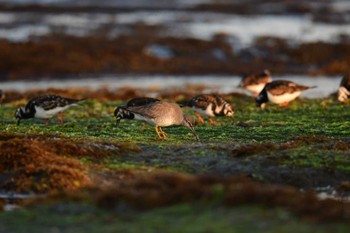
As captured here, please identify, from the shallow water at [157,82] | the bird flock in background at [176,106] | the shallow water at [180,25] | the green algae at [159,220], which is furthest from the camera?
the shallow water at [180,25]

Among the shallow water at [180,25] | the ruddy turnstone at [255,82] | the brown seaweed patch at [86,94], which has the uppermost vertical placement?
the shallow water at [180,25]

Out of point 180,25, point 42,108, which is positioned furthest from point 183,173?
point 180,25

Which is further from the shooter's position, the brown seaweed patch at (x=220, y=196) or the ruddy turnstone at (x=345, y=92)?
the ruddy turnstone at (x=345, y=92)

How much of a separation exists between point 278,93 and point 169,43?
2104 centimetres

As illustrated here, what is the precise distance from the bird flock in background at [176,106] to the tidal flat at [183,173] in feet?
1.13

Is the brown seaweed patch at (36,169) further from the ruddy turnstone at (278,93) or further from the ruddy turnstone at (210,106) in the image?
the ruddy turnstone at (278,93)

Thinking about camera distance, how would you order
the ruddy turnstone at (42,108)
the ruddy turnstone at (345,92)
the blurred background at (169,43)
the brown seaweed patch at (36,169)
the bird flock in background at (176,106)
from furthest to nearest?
the blurred background at (169,43), the ruddy turnstone at (345,92), the ruddy turnstone at (42,108), the bird flock in background at (176,106), the brown seaweed patch at (36,169)

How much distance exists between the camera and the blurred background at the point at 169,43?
38.0m

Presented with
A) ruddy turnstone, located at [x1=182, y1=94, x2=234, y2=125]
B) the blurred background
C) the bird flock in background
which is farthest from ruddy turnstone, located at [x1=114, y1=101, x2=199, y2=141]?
the blurred background

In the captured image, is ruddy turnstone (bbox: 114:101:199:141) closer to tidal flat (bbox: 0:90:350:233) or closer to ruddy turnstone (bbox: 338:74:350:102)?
tidal flat (bbox: 0:90:350:233)

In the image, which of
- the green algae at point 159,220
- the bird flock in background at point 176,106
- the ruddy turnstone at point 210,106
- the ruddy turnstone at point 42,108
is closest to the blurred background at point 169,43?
the bird flock in background at point 176,106

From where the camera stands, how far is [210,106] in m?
19.8

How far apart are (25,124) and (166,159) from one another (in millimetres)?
6254

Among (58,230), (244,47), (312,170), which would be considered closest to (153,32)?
(244,47)
